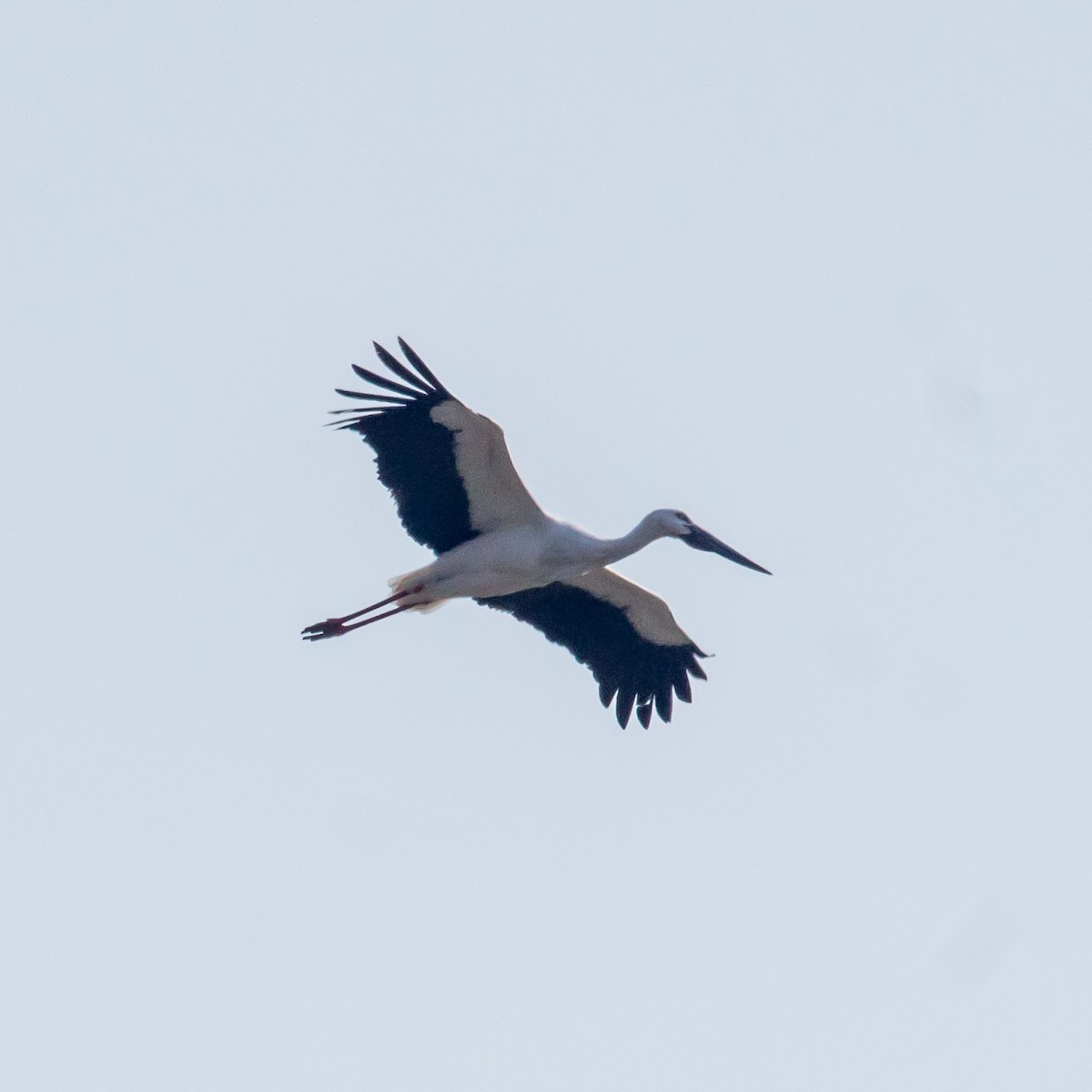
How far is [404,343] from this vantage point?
46.7 feet

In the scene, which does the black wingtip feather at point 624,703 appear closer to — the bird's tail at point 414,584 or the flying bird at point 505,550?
the flying bird at point 505,550

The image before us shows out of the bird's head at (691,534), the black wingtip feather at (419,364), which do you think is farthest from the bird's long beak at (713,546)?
the black wingtip feather at (419,364)

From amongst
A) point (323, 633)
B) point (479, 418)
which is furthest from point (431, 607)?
point (479, 418)

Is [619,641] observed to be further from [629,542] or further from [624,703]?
[629,542]

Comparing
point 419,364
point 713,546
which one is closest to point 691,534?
point 713,546

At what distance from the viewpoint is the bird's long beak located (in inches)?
627

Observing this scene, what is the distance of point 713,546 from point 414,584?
2025 mm

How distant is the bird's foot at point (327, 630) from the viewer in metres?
16.1

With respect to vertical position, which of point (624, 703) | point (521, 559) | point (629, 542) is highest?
point (629, 542)

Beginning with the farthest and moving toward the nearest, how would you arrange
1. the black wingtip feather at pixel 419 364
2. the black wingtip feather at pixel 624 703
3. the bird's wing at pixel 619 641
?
the black wingtip feather at pixel 624 703 < the bird's wing at pixel 619 641 < the black wingtip feather at pixel 419 364

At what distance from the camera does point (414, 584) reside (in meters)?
15.6

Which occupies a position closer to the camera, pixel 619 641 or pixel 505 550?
pixel 505 550

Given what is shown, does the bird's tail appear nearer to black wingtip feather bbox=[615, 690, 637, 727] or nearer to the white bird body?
the white bird body

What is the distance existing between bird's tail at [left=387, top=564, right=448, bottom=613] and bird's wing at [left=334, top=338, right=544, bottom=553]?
20cm
